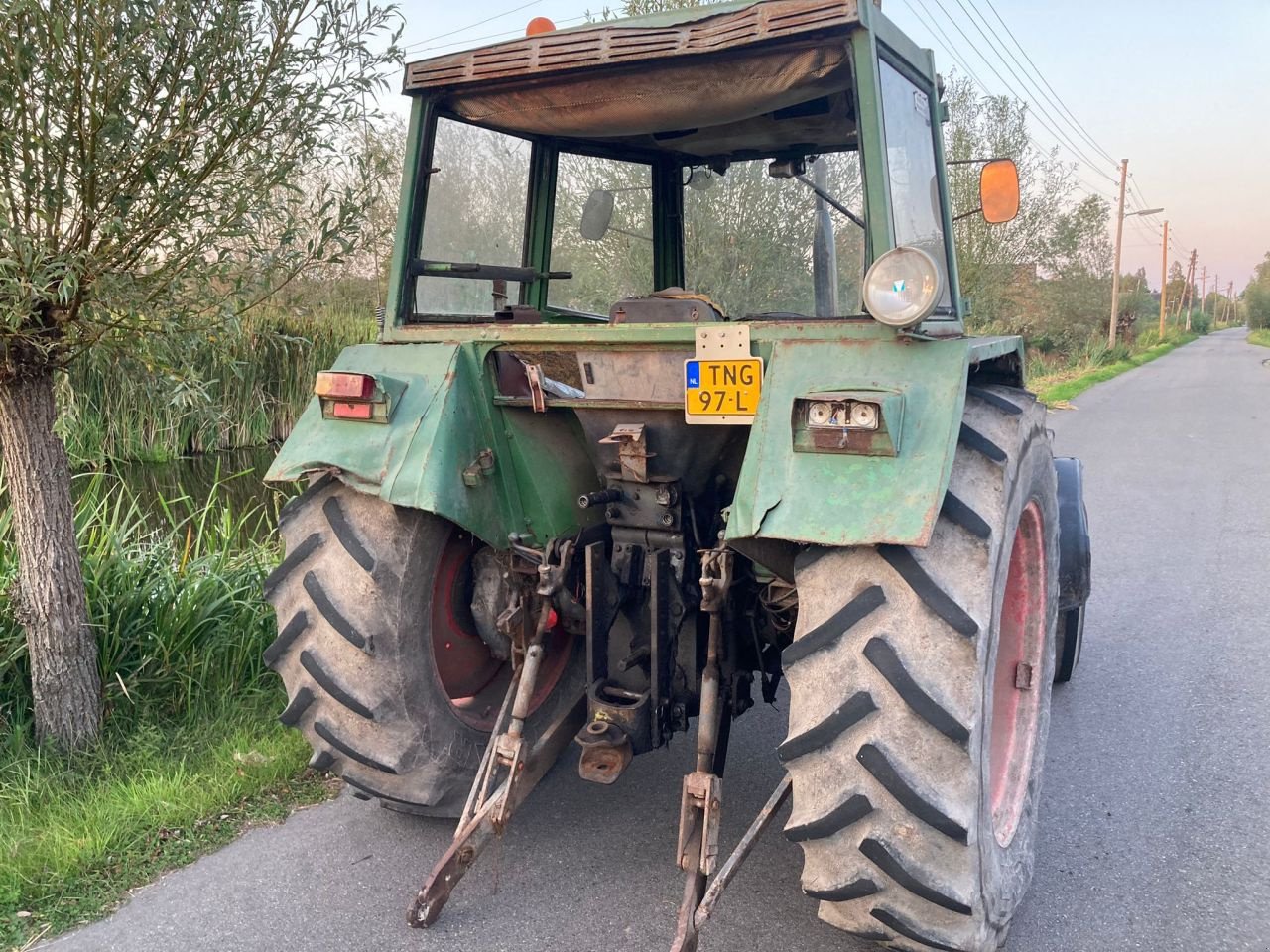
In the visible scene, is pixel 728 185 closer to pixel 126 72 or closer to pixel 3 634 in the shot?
pixel 126 72

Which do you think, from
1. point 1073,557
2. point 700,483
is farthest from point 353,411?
point 1073,557

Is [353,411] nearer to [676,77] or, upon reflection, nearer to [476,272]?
[476,272]

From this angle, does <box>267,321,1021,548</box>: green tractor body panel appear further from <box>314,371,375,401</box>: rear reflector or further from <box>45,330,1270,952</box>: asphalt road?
<box>45,330,1270,952</box>: asphalt road

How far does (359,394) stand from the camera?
284 centimetres

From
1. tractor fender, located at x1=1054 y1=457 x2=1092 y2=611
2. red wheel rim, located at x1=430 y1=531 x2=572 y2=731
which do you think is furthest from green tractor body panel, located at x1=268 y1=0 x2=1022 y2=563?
tractor fender, located at x1=1054 y1=457 x2=1092 y2=611

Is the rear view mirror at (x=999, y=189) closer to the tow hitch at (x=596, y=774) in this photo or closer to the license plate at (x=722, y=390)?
the license plate at (x=722, y=390)

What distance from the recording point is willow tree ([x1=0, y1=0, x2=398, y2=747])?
3.06 metres

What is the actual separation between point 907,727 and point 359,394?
1694mm

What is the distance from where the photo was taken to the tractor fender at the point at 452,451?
2.82 meters

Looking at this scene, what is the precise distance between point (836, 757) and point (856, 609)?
335mm

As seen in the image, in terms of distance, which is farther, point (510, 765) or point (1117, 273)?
point (1117, 273)

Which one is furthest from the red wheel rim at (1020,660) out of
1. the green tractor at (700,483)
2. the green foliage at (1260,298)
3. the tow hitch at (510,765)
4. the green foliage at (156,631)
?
the green foliage at (1260,298)

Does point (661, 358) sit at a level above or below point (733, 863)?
above

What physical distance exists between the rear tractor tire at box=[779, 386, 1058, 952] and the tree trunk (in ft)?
9.33
